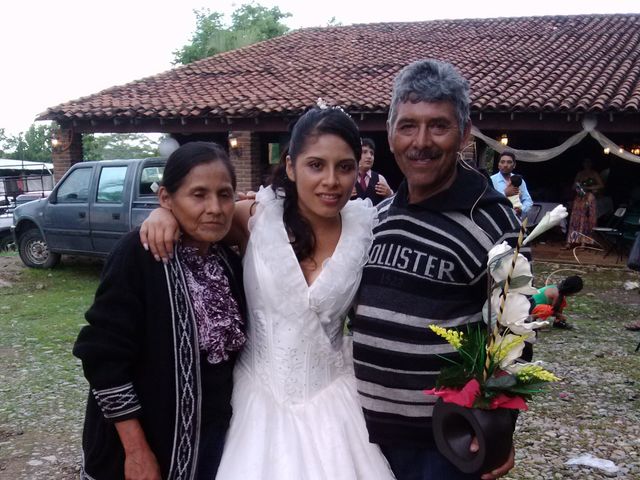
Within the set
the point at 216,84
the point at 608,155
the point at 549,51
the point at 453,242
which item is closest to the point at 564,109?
the point at 549,51

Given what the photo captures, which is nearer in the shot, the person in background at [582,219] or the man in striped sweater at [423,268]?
the man in striped sweater at [423,268]

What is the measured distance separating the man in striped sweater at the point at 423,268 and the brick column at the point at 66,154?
14.1 meters

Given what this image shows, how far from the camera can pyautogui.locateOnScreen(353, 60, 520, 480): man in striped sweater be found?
71.7 inches

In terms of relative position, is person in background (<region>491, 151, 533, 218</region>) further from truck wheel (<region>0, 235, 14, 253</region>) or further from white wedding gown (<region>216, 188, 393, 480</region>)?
truck wheel (<region>0, 235, 14, 253</region>)

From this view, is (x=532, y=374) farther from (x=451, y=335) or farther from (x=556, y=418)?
(x=556, y=418)

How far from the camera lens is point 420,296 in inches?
72.1

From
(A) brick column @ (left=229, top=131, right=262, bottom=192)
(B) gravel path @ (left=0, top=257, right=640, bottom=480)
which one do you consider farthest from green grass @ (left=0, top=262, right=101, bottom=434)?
(A) brick column @ (left=229, top=131, right=262, bottom=192)

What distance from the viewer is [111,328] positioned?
70.2 inches

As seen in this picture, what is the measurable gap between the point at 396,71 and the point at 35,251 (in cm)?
867

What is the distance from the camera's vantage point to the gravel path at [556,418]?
383cm

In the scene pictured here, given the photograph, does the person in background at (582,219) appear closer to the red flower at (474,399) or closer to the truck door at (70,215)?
the truck door at (70,215)

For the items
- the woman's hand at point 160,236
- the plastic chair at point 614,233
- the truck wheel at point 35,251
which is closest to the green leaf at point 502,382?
the woman's hand at point 160,236

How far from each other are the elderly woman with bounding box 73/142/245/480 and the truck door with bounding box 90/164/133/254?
710cm

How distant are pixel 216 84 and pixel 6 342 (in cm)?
1012
